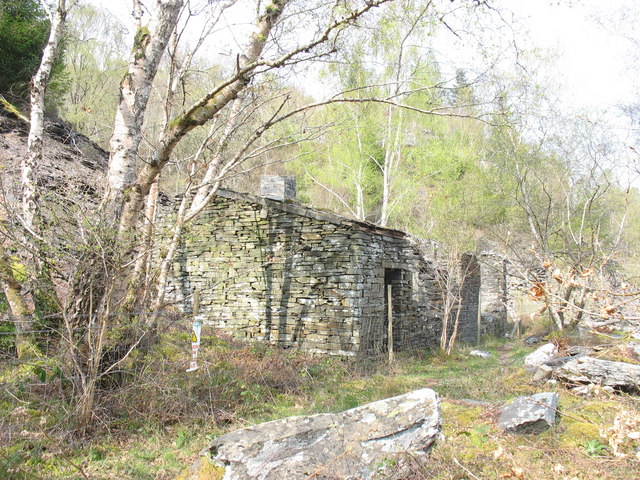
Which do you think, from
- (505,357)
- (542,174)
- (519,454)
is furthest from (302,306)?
(542,174)

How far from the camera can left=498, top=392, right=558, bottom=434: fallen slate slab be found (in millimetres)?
4262

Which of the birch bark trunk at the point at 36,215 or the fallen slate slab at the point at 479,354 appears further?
the fallen slate slab at the point at 479,354

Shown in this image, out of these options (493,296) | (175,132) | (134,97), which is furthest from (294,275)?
(493,296)

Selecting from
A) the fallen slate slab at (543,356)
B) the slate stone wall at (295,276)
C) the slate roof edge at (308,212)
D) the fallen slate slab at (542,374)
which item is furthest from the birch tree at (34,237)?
the fallen slate slab at (543,356)

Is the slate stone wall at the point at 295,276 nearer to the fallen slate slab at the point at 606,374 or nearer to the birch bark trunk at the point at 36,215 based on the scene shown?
the birch bark trunk at the point at 36,215

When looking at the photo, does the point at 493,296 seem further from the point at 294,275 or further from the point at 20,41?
the point at 20,41

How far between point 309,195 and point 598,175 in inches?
548

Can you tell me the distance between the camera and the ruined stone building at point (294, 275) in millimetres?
9336

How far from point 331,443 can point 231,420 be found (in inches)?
86.6

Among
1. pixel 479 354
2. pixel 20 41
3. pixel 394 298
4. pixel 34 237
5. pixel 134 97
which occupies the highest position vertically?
pixel 20 41

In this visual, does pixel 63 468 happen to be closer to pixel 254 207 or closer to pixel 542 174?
pixel 254 207

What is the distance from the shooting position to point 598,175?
45.8 ft

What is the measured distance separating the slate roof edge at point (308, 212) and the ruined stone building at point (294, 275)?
0.02 m

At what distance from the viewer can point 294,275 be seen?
978cm
